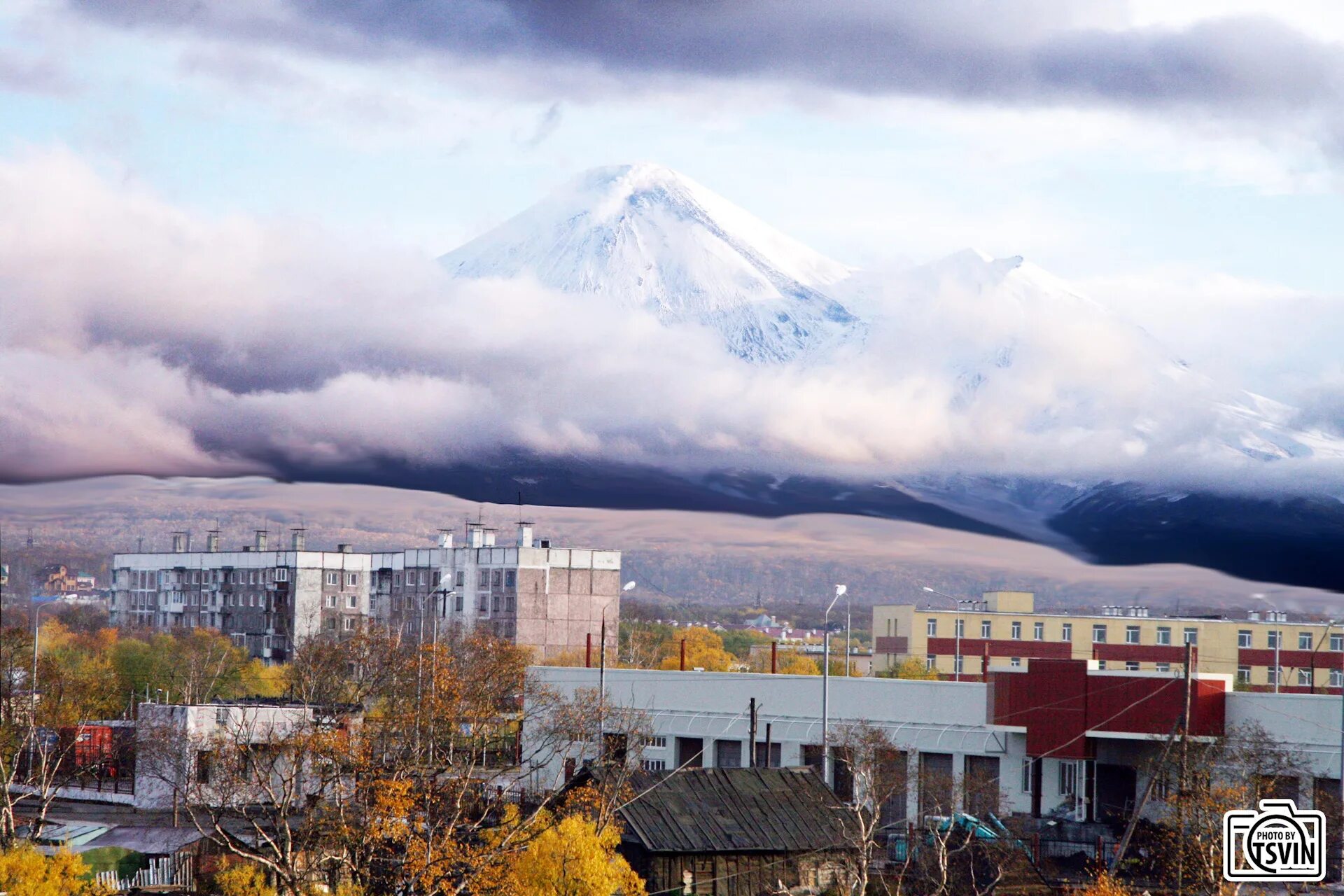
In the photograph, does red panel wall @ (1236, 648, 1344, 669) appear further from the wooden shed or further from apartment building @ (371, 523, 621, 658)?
the wooden shed

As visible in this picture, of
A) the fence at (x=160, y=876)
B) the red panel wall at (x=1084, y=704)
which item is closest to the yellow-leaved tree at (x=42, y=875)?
the fence at (x=160, y=876)

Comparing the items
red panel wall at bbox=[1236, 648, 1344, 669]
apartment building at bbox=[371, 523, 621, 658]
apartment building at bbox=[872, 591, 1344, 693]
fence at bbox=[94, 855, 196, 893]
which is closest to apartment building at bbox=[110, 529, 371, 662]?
apartment building at bbox=[371, 523, 621, 658]

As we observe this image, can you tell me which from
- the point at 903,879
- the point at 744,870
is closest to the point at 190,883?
the point at 744,870

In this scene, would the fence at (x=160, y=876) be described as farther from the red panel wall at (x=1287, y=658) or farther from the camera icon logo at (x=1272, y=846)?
the red panel wall at (x=1287, y=658)

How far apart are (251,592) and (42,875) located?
113 meters

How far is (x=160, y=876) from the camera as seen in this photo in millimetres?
48875

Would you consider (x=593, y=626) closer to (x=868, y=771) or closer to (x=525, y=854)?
(x=868, y=771)

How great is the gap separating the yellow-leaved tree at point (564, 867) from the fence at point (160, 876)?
1142cm

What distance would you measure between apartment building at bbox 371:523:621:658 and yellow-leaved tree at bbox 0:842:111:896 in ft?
284

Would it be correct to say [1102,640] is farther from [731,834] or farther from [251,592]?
[731,834]

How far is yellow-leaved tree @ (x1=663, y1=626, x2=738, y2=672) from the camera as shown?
123 metres

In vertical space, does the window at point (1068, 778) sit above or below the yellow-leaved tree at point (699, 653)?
above

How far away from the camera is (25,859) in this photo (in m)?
44.2

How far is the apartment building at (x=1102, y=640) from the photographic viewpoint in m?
124
